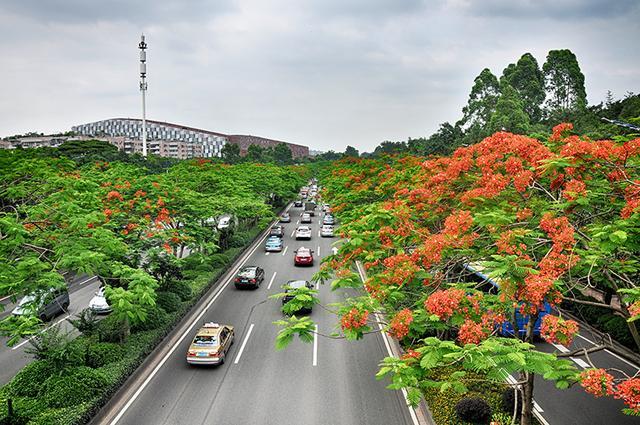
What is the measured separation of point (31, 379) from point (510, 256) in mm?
12871

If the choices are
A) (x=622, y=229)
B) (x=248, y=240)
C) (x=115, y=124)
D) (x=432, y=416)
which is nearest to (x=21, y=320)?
(x=432, y=416)

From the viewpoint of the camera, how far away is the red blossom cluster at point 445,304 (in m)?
7.14

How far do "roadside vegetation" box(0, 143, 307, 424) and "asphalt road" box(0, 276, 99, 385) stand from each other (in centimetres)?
132

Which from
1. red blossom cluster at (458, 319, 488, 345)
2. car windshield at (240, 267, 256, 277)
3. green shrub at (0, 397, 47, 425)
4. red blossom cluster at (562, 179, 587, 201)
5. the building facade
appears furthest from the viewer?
the building facade

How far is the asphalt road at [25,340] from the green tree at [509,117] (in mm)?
35974

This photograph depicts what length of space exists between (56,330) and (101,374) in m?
2.39

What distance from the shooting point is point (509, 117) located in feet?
126

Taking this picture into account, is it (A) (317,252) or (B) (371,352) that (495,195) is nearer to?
(B) (371,352)

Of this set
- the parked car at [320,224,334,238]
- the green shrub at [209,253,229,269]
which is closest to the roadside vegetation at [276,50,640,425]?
the green shrub at [209,253,229,269]

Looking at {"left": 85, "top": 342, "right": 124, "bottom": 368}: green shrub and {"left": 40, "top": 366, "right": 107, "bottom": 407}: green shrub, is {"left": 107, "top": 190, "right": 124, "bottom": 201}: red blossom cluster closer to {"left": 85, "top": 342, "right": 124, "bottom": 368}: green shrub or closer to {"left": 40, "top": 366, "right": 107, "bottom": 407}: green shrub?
{"left": 85, "top": 342, "right": 124, "bottom": 368}: green shrub

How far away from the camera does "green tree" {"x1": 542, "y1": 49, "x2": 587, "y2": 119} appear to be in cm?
5141

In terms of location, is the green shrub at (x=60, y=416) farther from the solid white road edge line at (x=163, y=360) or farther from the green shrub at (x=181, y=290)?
the green shrub at (x=181, y=290)

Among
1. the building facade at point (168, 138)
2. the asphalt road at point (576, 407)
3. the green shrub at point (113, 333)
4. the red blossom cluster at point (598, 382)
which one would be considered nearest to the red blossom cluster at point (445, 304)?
the red blossom cluster at point (598, 382)

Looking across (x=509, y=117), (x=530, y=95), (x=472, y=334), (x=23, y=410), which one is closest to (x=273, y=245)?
(x=23, y=410)
